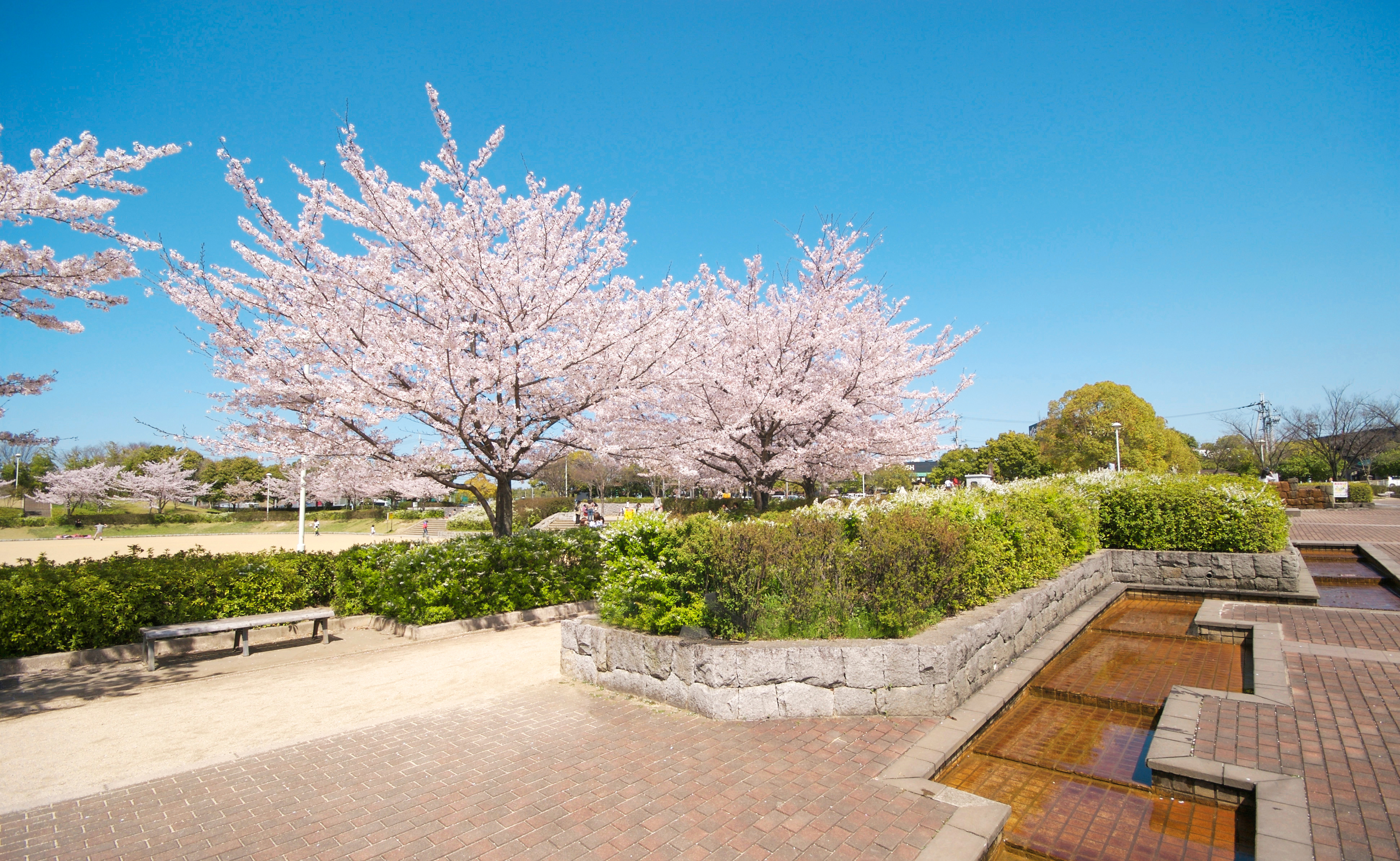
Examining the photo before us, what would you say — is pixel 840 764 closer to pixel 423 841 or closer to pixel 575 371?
pixel 423 841

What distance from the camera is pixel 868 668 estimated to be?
16.2 feet

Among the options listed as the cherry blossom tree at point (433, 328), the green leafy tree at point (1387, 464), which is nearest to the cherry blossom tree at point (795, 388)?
the cherry blossom tree at point (433, 328)

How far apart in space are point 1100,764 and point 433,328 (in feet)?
29.6

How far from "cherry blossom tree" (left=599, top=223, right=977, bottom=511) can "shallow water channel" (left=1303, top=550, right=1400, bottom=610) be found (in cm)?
690

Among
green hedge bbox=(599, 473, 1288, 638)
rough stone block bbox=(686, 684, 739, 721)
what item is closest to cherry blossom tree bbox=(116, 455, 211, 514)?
green hedge bbox=(599, 473, 1288, 638)

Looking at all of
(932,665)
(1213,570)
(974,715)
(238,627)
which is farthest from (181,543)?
(1213,570)

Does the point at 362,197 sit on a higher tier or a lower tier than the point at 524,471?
higher

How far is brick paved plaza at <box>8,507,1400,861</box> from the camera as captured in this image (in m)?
3.30

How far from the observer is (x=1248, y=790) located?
3.63 m

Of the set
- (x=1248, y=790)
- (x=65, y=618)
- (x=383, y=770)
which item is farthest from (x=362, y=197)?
(x=1248, y=790)

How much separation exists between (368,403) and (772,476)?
26.7ft

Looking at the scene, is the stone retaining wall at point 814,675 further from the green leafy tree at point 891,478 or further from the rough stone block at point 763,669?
the green leafy tree at point 891,478

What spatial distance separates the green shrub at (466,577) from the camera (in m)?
8.54

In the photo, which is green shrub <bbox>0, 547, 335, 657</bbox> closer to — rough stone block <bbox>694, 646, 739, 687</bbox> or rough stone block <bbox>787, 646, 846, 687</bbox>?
rough stone block <bbox>694, 646, 739, 687</bbox>
